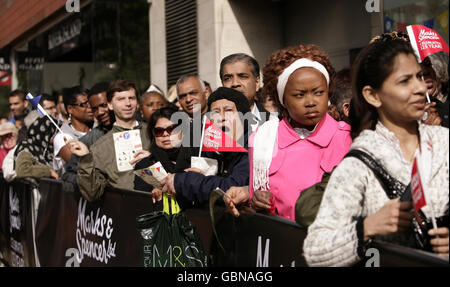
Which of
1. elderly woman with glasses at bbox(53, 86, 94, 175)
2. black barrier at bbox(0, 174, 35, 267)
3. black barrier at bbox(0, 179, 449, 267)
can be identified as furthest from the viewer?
black barrier at bbox(0, 174, 35, 267)

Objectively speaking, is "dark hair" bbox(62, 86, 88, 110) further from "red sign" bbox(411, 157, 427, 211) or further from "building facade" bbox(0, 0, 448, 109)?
"red sign" bbox(411, 157, 427, 211)

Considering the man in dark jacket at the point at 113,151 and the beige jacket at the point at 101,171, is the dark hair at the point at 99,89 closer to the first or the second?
the man in dark jacket at the point at 113,151

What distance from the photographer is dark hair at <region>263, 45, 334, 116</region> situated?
4.43 meters

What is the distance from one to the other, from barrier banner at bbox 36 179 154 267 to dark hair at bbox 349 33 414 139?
2873 mm

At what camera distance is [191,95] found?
7.16 metres

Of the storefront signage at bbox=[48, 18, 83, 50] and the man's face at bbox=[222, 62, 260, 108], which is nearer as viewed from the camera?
the man's face at bbox=[222, 62, 260, 108]

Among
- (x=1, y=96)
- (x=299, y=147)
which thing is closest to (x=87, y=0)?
(x=299, y=147)

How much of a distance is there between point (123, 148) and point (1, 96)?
35.6 metres

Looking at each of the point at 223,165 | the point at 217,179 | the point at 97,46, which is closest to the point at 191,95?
the point at 223,165

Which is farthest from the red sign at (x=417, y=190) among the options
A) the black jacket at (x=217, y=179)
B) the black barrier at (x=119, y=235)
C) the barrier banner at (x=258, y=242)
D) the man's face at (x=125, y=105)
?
the man's face at (x=125, y=105)

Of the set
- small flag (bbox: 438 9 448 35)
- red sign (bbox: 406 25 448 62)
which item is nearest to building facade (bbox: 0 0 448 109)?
small flag (bbox: 438 9 448 35)

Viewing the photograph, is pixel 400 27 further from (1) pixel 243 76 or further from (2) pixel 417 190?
(2) pixel 417 190

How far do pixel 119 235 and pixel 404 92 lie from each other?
4.00 meters

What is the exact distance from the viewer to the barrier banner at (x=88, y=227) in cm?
631
